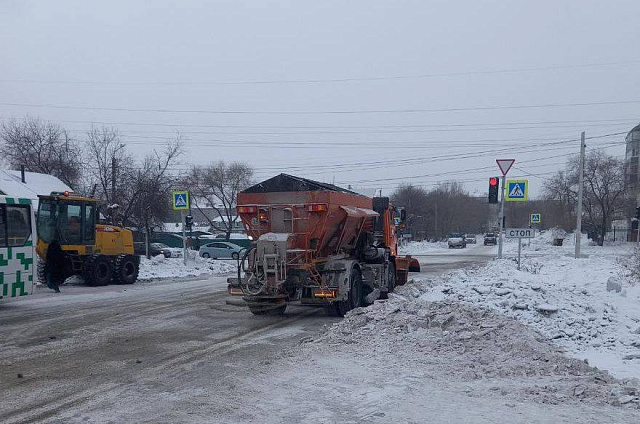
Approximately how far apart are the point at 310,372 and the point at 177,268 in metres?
→ 20.6

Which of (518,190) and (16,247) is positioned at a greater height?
(518,190)

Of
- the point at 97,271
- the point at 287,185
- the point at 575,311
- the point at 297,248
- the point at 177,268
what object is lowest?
the point at 177,268

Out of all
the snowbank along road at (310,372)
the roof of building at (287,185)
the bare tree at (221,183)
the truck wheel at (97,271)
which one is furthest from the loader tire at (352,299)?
the bare tree at (221,183)

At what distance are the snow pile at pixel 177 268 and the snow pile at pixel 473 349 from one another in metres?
16.0

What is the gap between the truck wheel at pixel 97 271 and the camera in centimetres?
1998

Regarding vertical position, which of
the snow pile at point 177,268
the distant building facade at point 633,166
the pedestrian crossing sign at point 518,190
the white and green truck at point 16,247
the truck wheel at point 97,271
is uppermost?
the distant building facade at point 633,166

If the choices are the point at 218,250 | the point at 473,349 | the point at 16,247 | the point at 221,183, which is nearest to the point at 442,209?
the point at 221,183

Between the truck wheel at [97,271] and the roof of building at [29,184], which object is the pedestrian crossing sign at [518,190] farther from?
the roof of building at [29,184]

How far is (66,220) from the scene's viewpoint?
19234 millimetres

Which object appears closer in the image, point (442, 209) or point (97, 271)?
point (97, 271)

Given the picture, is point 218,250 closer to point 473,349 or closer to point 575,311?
point 575,311

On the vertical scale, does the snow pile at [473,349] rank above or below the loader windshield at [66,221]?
below

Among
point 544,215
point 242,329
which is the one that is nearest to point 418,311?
point 242,329

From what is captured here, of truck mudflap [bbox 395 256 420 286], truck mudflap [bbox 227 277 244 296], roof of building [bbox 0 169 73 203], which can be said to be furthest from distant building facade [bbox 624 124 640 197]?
truck mudflap [bbox 227 277 244 296]
